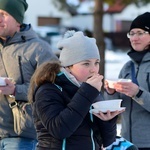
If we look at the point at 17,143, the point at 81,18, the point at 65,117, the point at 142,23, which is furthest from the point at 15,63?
the point at 81,18

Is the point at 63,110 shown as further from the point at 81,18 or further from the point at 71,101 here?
the point at 81,18

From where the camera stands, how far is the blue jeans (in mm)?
3826

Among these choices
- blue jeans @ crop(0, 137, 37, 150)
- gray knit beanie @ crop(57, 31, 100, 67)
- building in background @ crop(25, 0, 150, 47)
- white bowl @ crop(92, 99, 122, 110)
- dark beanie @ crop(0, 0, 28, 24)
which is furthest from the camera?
building in background @ crop(25, 0, 150, 47)

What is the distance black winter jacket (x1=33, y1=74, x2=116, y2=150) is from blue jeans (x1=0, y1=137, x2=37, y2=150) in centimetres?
85

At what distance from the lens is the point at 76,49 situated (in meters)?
3.09

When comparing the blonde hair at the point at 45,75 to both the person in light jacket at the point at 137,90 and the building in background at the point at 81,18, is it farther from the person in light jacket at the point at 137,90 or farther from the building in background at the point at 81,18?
the building in background at the point at 81,18

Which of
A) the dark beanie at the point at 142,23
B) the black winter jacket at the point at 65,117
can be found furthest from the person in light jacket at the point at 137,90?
the black winter jacket at the point at 65,117

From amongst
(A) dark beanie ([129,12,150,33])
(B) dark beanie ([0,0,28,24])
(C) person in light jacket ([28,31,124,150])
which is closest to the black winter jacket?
(C) person in light jacket ([28,31,124,150])

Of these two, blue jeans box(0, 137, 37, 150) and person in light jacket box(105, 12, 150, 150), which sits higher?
person in light jacket box(105, 12, 150, 150)

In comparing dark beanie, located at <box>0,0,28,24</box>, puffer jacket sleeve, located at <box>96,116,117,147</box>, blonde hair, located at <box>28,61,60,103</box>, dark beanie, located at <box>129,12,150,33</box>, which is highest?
dark beanie, located at <box>0,0,28,24</box>

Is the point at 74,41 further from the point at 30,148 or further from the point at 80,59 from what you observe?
the point at 30,148

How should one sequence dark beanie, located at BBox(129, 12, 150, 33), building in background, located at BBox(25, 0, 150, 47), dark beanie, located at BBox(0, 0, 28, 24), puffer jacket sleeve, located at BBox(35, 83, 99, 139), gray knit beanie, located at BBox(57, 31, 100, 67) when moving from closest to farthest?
puffer jacket sleeve, located at BBox(35, 83, 99, 139)
gray knit beanie, located at BBox(57, 31, 100, 67)
dark beanie, located at BBox(0, 0, 28, 24)
dark beanie, located at BBox(129, 12, 150, 33)
building in background, located at BBox(25, 0, 150, 47)

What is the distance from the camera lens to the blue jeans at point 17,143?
3.83 m

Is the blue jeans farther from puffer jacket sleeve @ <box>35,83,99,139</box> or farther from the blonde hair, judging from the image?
puffer jacket sleeve @ <box>35,83,99,139</box>
